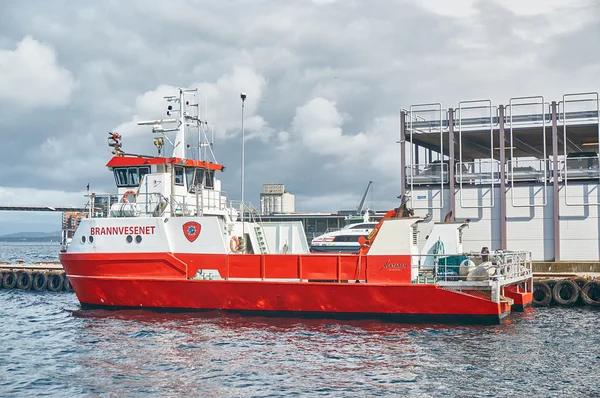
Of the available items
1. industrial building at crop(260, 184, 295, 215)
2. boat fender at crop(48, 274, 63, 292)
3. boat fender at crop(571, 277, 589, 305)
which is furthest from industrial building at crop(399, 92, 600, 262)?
industrial building at crop(260, 184, 295, 215)

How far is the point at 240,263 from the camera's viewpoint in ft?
69.4

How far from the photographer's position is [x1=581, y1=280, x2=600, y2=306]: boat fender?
2338cm

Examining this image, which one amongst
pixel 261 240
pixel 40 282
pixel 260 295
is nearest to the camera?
pixel 260 295

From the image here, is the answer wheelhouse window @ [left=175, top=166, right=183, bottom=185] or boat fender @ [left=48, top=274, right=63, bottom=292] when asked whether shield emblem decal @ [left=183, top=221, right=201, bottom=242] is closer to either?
wheelhouse window @ [left=175, top=166, right=183, bottom=185]

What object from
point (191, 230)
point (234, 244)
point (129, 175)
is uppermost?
point (129, 175)

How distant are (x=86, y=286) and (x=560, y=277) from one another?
1708 centimetres

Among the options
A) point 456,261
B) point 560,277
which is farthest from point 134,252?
point 560,277

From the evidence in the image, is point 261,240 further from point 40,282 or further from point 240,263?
point 40,282

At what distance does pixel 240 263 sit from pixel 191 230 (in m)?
1.93

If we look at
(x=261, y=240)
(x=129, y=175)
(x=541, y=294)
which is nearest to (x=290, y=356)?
(x=261, y=240)

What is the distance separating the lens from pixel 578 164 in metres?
30.6

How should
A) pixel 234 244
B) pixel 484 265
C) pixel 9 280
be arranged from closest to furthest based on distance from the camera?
pixel 484 265
pixel 234 244
pixel 9 280

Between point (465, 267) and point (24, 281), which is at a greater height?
point (465, 267)

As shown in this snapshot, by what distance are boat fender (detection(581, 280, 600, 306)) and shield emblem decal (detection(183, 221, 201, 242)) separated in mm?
13465
